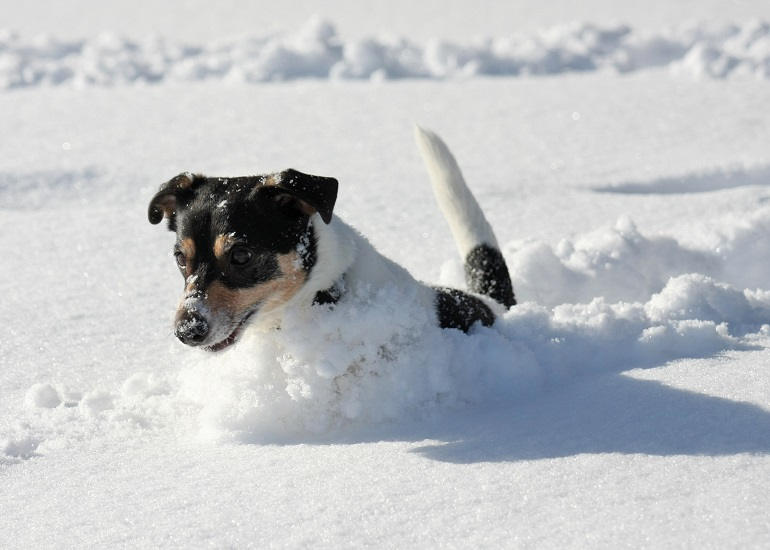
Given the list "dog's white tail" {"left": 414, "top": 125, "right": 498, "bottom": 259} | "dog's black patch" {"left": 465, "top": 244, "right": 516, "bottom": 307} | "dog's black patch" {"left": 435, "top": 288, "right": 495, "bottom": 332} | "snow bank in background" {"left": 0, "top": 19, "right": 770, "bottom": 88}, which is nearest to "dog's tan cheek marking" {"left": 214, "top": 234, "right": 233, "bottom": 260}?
"dog's black patch" {"left": 435, "top": 288, "right": 495, "bottom": 332}

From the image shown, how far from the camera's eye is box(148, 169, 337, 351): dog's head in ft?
9.66

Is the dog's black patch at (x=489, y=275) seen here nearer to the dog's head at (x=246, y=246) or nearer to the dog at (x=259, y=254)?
the dog at (x=259, y=254)

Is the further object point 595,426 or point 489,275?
point 489,275

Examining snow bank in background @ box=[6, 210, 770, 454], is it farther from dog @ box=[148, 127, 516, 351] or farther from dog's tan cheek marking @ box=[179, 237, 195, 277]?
dog's tan cheek marking @ box=[179, 237, 195, 277]

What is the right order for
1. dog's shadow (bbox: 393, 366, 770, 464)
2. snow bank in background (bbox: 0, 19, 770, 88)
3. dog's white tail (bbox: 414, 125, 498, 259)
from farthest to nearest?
snow bank in background (bbox: 0, 19, 770, 88), dog's white tail (bbox: 414, 125, 498, 259), dog's shadow (bbox: 393, 366, 770, 464)

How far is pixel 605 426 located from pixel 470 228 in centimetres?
144

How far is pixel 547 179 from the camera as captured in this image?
582cm

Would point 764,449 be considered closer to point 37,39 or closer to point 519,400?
point 519,400

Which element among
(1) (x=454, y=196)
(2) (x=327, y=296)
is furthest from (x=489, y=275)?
(2) (x=327, y=296)

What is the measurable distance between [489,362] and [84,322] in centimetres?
171

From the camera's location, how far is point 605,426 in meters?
2.76

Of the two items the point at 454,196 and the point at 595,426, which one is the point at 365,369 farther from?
the point at 454,196

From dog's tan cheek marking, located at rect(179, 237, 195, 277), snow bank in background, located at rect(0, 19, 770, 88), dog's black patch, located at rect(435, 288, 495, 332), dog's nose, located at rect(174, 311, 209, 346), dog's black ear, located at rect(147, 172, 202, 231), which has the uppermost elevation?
snow bank in background, located at rect(0, 19, 770, 88)

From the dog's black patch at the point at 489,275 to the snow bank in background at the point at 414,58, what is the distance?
4.85 meters
